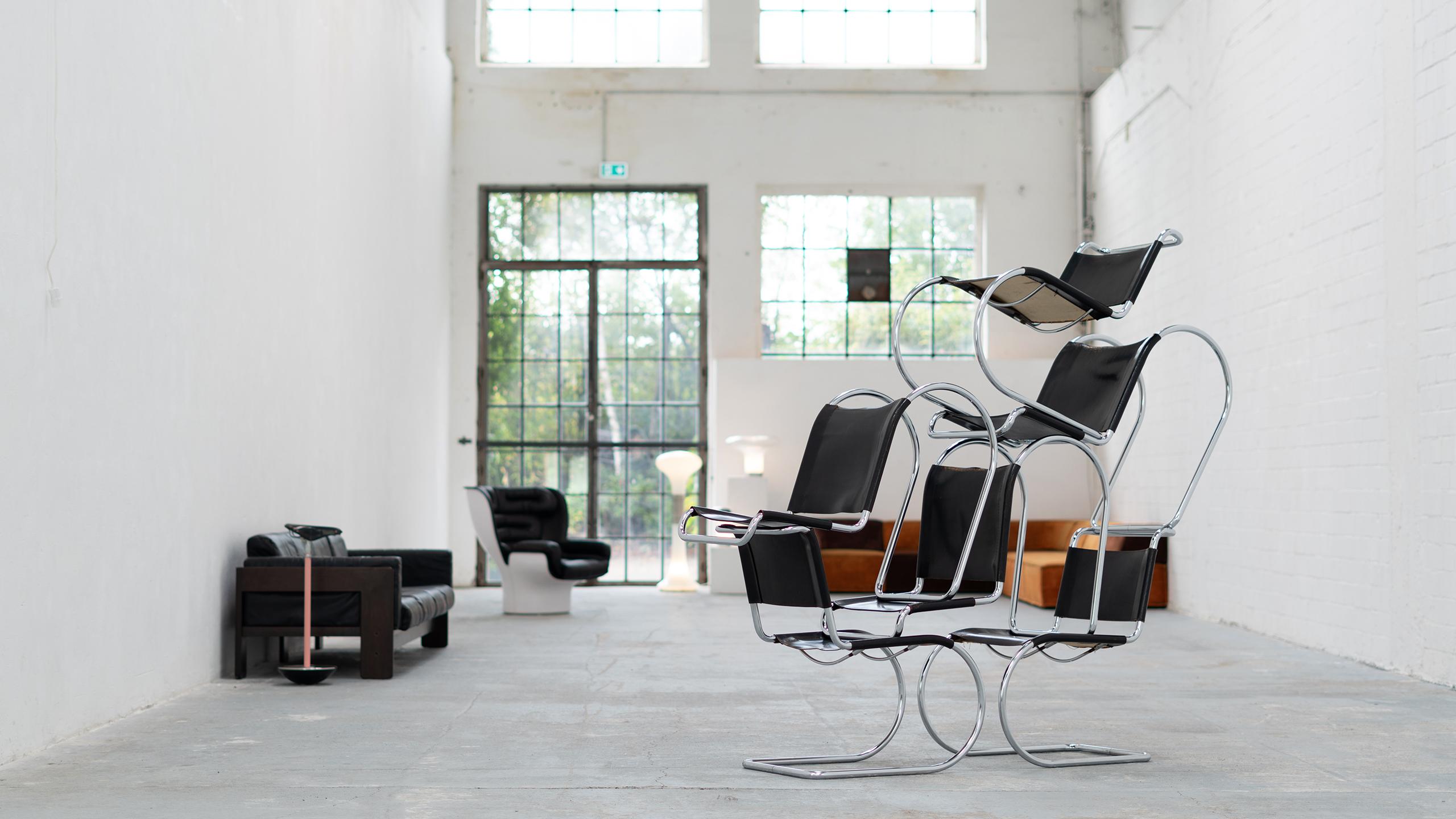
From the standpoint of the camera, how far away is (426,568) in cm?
698

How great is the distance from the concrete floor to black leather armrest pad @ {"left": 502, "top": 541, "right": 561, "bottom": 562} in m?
1.82

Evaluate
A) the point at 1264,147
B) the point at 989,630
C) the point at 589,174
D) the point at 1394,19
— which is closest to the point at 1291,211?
the point at 1264,147

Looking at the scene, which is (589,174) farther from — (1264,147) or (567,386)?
(1264,147)

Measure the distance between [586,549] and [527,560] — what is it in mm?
559

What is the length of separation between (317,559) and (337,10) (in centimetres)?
367

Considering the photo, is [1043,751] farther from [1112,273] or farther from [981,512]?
[1112,273]

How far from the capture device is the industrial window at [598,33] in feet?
37.7

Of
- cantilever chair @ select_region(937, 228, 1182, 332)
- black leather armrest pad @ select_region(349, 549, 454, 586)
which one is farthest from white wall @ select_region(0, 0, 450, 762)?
cantilever chair @ select_region(937, 228, 1182, 332)

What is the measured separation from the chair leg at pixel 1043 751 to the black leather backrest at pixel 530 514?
551cm

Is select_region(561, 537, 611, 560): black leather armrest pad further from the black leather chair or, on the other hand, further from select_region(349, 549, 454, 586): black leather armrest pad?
the black leather chair

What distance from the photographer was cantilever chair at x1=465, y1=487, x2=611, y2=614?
8664 mm

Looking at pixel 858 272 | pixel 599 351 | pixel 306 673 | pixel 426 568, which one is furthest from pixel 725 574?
pixel 306 673

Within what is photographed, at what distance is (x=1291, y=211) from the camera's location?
7188mm

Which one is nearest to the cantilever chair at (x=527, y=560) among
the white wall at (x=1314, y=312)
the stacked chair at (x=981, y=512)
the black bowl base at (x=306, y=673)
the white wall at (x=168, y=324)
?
the white wall at (x=168, y=324)
